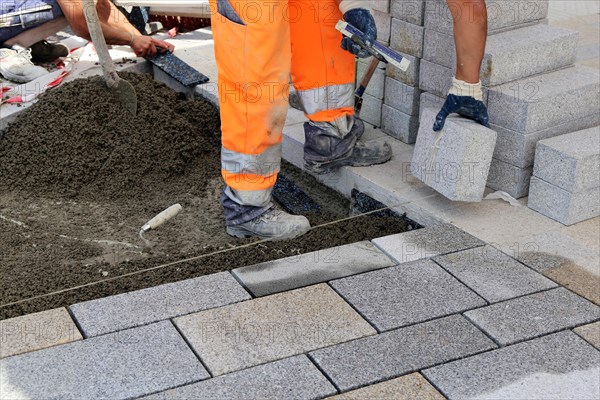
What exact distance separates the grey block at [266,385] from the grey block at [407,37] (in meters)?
2.37

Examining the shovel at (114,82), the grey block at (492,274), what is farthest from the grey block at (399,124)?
the shovel at (114,82)

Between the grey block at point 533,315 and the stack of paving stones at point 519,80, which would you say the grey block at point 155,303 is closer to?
the grey block at point 533,315

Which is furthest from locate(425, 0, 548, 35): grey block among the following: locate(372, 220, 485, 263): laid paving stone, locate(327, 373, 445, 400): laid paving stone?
locate(327, 373, 445, 400): laid paving stone

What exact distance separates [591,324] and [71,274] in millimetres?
2331

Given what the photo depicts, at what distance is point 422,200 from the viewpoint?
4.21m

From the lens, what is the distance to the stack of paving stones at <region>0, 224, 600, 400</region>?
2.81 metres

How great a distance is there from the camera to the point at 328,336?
10.2ft

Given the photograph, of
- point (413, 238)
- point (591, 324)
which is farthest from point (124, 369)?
point (591, 324)

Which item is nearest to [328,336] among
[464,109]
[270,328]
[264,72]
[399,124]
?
[270,328]

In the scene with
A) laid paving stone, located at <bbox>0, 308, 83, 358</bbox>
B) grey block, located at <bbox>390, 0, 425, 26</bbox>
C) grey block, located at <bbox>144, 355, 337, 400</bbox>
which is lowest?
grey block, located at <bbox>144, 355, 337, 400</bbox>

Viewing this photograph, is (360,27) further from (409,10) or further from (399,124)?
(399,124)

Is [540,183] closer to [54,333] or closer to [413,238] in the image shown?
[413,238]

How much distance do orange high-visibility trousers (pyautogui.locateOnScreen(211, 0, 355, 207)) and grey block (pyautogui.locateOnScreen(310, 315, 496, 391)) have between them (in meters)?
1.17

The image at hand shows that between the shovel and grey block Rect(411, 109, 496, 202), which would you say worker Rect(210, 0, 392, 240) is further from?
the shovel
